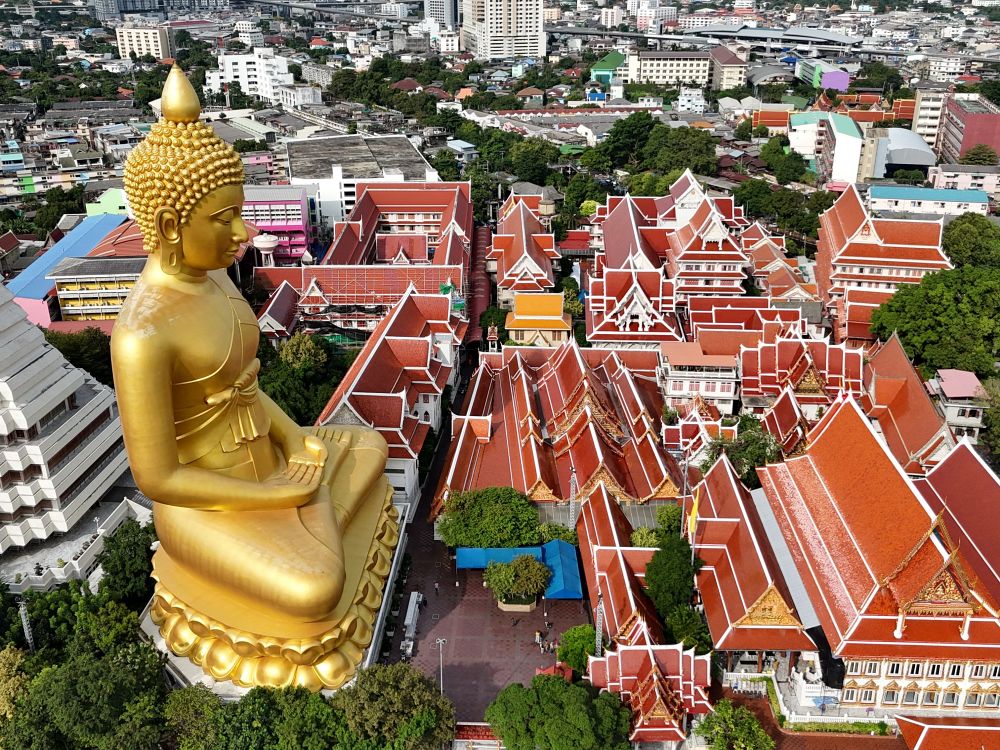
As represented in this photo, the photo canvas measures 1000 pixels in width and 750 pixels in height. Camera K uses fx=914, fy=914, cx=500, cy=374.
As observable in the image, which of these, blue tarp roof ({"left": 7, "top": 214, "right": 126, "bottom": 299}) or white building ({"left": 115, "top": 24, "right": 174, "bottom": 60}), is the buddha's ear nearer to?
blue tarp roof ({"left": 7, "top": 214, "right": 126, "bottom": 299})

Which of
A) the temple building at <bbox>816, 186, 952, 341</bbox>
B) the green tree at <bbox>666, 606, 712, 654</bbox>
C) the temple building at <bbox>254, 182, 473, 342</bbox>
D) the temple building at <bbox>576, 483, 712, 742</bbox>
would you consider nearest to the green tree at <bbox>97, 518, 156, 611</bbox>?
the temple building at <bbox>576, 483, 712, 742</bbox>

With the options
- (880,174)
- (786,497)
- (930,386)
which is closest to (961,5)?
(880,174)

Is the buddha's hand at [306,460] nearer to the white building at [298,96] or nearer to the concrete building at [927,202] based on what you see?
the concrete building at [927,202]

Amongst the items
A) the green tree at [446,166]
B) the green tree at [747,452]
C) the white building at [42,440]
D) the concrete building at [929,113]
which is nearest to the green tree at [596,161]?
the green tree at [446,166]

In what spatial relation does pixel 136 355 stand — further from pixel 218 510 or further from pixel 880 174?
pixel 880 174

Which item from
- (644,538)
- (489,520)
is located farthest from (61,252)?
(644,538)

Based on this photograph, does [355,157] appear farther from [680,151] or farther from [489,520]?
[489,520]
